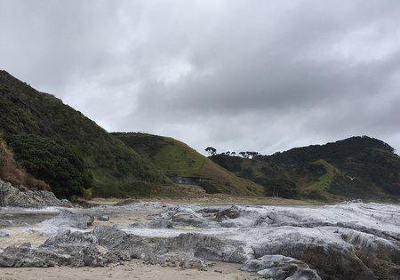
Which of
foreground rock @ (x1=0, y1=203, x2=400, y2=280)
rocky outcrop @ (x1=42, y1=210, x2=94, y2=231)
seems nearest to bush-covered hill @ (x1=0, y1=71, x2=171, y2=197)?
rocky outcrop @ (x1=42, y1=210, x2=94, y2=231)

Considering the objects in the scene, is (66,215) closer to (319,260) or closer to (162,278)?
(162,278)

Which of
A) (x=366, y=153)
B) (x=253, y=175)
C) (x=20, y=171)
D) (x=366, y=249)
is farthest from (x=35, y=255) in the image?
(x=366, y=153)

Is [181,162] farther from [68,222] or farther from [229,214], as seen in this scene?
[68,222]

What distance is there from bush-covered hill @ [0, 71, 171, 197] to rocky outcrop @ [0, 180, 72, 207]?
5.65 metres

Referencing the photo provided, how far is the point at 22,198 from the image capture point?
29.1 meters

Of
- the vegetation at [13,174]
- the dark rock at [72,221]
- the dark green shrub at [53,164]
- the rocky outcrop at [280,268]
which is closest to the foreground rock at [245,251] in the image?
the rocky outcrop at [280,268]

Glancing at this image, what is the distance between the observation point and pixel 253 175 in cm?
15475

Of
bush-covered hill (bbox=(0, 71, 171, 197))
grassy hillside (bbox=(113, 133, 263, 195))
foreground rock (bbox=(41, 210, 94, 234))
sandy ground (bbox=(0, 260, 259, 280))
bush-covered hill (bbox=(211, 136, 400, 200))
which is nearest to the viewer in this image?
sandy ground (bbox=(0, 260, 259, 280))

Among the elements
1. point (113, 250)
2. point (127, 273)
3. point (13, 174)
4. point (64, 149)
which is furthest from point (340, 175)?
point (127, 273)

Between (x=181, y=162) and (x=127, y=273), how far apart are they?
103 metres

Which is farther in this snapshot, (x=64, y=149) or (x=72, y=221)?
Answer: (x=64, y=149)

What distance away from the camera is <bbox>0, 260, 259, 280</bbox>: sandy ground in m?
10.1

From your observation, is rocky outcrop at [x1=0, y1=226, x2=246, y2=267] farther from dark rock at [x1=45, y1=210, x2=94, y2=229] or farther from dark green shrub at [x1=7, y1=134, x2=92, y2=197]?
dark green shrub at [x1=7, y1=134, x2=92, y2=197]

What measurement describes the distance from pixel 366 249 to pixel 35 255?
36.3ft
